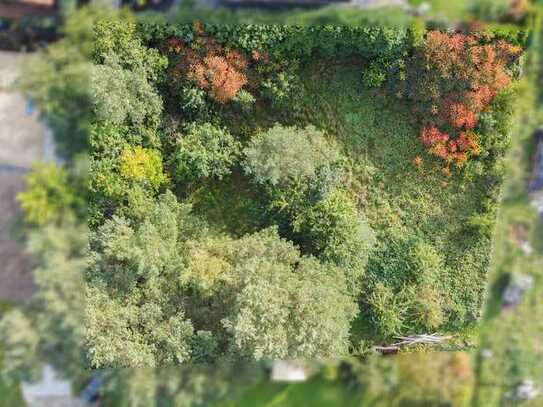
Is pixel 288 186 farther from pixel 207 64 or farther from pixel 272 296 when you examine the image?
pixel 207 64

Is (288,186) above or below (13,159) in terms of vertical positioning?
below

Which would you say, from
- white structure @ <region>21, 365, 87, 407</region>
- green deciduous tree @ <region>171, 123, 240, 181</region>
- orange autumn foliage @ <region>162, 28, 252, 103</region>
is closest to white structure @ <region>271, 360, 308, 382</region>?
white structure @ <region>21, 365, 87, 407</region>

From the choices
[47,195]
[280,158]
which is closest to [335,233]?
[280,158]

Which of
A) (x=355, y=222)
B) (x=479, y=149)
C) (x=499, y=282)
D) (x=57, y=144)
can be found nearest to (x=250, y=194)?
(x=355, y=222)

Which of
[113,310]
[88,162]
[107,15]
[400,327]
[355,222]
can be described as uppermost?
[107,15]

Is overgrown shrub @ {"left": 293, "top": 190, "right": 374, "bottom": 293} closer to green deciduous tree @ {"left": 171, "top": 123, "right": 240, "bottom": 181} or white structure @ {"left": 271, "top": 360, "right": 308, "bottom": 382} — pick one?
green deciduous tree @ {"left": 171, "top": 123, "right": 240, "bottom": 181}

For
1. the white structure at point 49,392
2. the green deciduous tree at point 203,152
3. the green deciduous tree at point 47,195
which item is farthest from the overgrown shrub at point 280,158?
the white structure at point 49,392

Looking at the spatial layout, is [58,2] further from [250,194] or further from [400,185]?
[400,185]

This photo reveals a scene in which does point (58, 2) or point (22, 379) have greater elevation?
point (58, 2)

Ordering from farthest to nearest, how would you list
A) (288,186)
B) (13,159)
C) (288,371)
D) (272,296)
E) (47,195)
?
(288,371), (288,186), (13,159), (47,195), (272,296)
